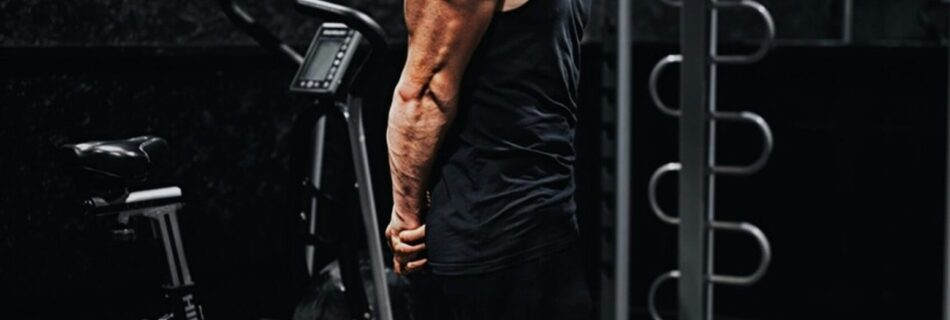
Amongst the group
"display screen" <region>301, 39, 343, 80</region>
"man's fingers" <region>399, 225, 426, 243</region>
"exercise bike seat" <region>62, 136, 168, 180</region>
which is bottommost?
"man's fingers" <region>399, 225, 426, 243</region>

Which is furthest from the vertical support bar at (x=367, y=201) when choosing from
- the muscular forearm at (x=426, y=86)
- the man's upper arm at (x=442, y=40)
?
the man's upper arm at (x=442, y=40)

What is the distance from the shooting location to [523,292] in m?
2.17

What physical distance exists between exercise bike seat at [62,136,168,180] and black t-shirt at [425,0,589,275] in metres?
0.61

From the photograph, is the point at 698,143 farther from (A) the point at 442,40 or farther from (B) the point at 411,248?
(A) the point at 442,40

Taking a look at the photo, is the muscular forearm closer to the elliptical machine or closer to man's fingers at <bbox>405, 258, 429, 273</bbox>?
man's fingers at <bbox>405, 258, 429, 273</bbox>

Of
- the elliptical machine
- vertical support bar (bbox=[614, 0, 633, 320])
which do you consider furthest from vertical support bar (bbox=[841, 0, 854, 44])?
the elliptical machine

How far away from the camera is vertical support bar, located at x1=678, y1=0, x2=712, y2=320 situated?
11.3ft

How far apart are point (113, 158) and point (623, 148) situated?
1522 mm

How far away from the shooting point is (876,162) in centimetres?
443

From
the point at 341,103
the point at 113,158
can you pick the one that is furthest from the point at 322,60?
the point at 113,158

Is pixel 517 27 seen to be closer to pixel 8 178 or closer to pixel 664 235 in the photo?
pixel 8 178

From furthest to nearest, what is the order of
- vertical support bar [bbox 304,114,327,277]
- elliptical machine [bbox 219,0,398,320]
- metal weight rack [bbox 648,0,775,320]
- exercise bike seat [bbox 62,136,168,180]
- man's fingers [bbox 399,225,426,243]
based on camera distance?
metal weight rack [bbox 648,0,775,320] < vertical support bar [bbox 304,114,327,277] < elliptical machine [bbox 219,0,398,320] < exercise bike seat [bbox 62,136,168,180] < man's fingers [bbox 399,225,426,243]

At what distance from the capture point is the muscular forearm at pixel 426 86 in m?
2.07

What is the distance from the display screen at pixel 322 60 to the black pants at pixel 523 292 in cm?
86
